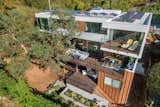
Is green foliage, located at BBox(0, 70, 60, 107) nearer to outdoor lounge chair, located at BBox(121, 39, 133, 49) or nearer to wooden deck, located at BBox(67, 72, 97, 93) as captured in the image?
wooden deck, located at BBox(67, 72, 97, 93)

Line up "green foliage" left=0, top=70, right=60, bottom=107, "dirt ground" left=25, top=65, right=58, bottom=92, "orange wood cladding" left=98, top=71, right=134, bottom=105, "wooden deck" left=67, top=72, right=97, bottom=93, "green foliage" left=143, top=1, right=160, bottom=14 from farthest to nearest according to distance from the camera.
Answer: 1. "green foliage" left=143, top=1, right=160, bottom=14
2. "dirt ground" left=25, top=65, right=58, bottom=92
3. "wooden deck" left=67, top=72, right=97, bottom=93
4. "orange wood cladding" left=98, top=71, right=134, bottom=105
5. "green foliage" left=0, top=70, right=60, bottom=107

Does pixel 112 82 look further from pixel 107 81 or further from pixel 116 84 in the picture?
pixel 107 81

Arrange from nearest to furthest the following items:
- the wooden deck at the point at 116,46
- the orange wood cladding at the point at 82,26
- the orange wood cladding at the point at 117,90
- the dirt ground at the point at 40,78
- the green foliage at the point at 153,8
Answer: the orange wood cladding at the point at 117,90 → the wooden deck at the point at 116,46 → the dirt ground at the point at 40,78 → the orange wood cladding at the point at 82,26 → the green foliage at the point at 153,8

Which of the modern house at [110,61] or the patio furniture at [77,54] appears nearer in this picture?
the modern house at [110,61]

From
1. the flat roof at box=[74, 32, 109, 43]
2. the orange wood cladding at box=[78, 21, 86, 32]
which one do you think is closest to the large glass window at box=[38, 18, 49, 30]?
the orange wood cladding at box=[78, 21, 86, 32]

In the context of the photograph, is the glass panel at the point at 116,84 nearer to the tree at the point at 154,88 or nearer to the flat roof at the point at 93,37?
the tree at the point at 154,88

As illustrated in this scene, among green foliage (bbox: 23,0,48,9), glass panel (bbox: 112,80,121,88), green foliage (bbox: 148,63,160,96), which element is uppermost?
green foliage (bbox: 23,0,48,9)

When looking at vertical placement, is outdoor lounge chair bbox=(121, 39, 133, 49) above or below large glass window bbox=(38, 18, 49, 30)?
below

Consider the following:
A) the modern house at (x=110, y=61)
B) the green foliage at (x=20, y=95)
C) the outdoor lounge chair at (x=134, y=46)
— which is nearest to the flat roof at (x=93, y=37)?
the modern house at (x=110, y=61)

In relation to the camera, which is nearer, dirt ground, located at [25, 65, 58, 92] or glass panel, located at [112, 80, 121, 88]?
glass panel, located at [112, 80, 121, 88]
